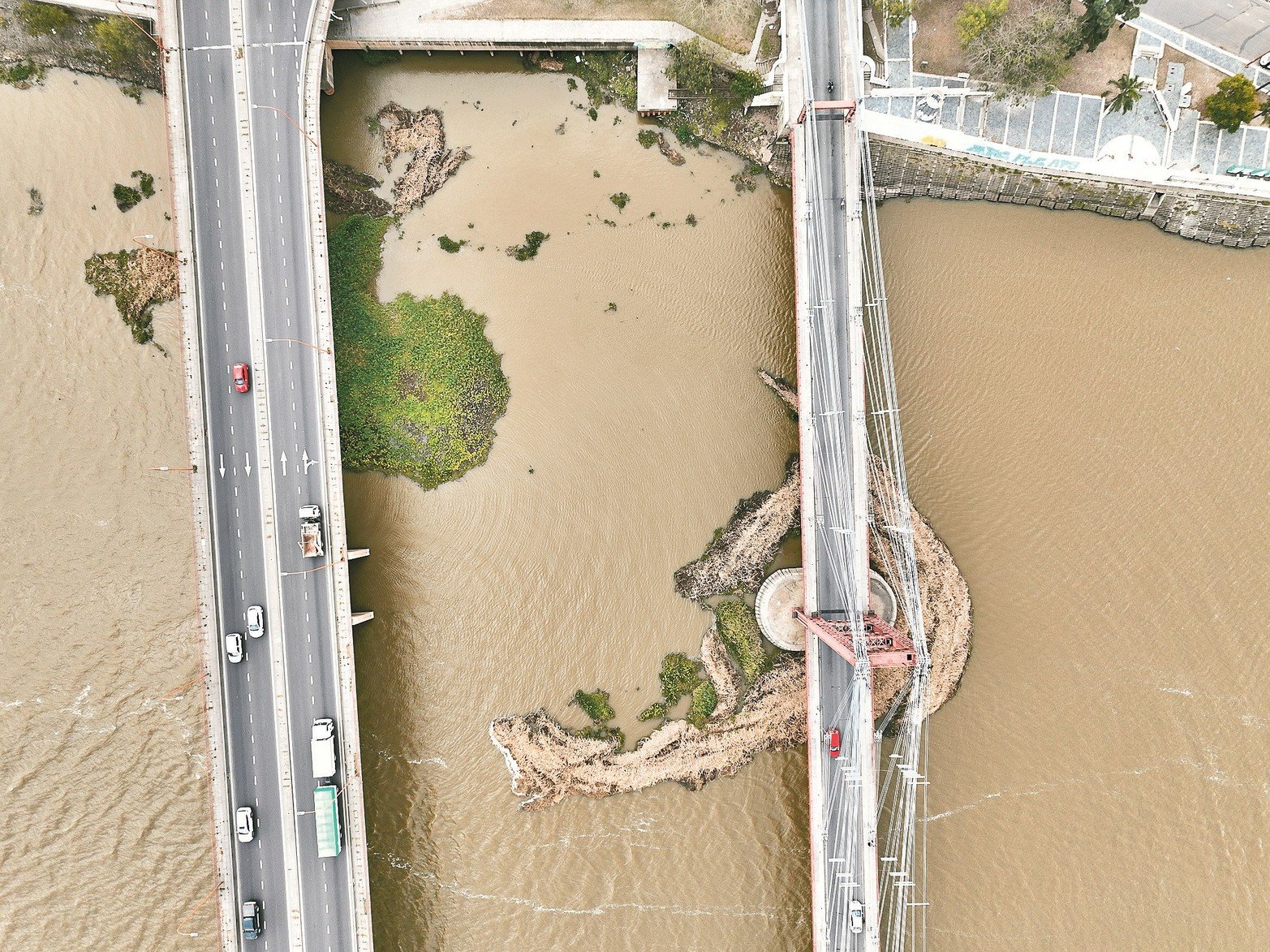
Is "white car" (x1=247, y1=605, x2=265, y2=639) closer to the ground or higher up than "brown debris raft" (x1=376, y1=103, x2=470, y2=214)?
closer to the ground

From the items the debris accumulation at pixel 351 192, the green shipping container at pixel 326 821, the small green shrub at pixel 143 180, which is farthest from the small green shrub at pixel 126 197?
the green shipping container at pixel 326 821

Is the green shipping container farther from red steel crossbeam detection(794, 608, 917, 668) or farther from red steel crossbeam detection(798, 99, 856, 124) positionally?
A: red steel crossbeam detection(798, 99, 856, 124)

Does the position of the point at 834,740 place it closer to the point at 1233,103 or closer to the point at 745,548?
the point at 745,548

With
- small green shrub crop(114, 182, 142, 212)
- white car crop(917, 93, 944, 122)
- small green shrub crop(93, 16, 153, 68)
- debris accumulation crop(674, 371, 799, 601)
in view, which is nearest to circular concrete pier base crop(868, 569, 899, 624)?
debris accumulation crop(674, 371, 799, 601)

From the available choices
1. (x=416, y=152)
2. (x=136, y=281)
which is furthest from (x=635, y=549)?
(x=136, y=281)

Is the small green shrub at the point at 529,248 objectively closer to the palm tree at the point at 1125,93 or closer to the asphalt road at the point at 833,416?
the asphalt road at the point at 833,416

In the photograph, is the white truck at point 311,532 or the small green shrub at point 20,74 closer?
the white truck at point 311,532

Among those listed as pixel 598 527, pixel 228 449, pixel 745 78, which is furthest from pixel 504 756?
pixel 745 78

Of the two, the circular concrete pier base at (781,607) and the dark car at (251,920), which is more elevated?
the circular concrete pier base at (781,607)
